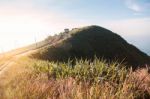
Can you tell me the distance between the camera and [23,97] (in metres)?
10.4

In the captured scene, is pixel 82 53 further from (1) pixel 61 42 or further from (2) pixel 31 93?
(2) pixel 31 93

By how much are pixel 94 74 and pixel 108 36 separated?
102524 millimetres

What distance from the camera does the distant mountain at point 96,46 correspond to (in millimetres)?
92312

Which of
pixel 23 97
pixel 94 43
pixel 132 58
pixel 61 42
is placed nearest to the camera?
pixel 23 97

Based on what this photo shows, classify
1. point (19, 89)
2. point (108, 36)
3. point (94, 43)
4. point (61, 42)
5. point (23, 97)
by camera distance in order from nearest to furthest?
point (23, 97), point (19, 89), point (61, 42), point (94, 43), point (108, 36)

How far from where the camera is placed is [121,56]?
10350 centimetres

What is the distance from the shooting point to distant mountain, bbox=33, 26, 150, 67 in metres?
92.3

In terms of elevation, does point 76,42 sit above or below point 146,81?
below

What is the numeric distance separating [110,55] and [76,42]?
10.8m

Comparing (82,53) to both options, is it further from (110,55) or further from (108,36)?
(108,36)

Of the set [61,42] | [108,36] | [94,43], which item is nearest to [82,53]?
[61,42]

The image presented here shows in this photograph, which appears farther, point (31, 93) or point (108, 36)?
point (108, 36)

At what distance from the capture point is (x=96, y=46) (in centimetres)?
10681

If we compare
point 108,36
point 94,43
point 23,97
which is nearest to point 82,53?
point 94,43
